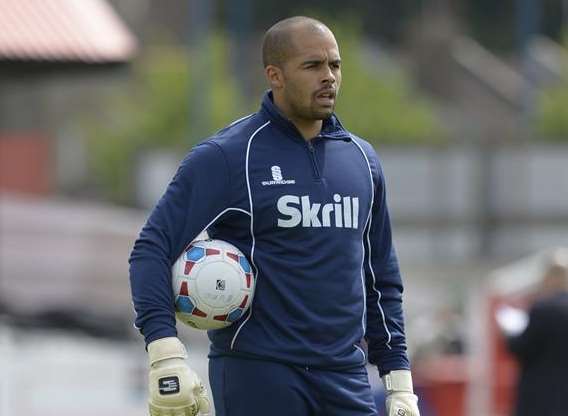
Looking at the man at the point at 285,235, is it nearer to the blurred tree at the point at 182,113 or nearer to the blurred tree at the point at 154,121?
the blurred tree at the point at 154,121

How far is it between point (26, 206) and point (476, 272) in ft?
31.2

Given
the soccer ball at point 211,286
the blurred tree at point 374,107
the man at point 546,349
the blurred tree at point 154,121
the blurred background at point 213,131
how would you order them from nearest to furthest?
the soccer ball at point 211,286 → the man at point 546,349 → the blurred background at point 213,131 → the blurred tree at point 154,121 → the blurred tree at point 374,107

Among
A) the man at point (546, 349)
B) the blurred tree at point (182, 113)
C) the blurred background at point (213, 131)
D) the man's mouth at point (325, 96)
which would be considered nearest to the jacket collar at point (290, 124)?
the man's mouth at point (325, 96)

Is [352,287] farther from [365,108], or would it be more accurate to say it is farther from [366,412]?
[365,108]

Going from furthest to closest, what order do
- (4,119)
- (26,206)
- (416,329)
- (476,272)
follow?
1. (4,119)
2. (476,272)
3. (26,206)
4. (416,329)

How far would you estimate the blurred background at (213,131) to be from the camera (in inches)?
543

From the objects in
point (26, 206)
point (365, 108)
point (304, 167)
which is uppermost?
point (365, 108)

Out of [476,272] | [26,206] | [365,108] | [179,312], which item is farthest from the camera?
[365,108]

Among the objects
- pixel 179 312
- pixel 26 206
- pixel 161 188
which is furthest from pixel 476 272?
pixel 179 312

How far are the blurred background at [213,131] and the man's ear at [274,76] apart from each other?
652 centimetres

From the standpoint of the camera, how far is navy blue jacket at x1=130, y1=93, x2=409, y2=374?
492 cm

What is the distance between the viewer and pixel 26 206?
1978cm

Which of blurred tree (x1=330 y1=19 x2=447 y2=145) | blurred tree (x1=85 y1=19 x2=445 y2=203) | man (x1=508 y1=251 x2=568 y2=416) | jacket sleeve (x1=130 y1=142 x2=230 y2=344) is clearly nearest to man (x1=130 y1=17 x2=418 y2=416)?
jacket sleeve (x1=130 y1=142 x2=230 y2=344)

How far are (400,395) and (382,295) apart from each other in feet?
1.04
